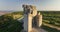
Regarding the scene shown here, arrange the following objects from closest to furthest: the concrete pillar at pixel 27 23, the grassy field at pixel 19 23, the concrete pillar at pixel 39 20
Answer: the concrete pillar at pixel 27 23 → the grassy field at pixel 19 23 → the concrete pillar at pixel 39 20

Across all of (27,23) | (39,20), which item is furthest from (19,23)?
(39,20)

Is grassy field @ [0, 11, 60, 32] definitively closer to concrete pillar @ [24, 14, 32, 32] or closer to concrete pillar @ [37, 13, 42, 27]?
concrete pillar @ [37, 13, 42, 27]

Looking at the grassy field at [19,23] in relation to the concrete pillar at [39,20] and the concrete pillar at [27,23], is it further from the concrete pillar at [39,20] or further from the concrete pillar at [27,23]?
the concrete pillar at [27,23]

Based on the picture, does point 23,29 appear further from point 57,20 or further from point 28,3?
point 57,20

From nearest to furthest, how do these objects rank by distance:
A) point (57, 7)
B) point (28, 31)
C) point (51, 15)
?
point (28, 31)
point (57, 7)
point (51, 15)

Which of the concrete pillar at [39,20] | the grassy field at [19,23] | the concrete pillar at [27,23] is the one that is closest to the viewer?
the concrete pillar at [27,23]

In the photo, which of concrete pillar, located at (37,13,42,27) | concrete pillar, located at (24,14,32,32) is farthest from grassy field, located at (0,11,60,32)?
concrete pillar, located at (24,14,32,32)

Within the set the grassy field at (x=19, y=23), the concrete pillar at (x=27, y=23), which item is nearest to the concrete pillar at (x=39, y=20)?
the grassy field at (x=19, y=23)

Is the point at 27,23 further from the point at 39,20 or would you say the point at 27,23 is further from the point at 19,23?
the point at 39,20

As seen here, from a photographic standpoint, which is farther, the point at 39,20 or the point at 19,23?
the point at 39,20

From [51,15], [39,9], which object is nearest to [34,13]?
[39,9]

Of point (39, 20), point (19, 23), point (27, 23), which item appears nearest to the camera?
point (27, 23)
